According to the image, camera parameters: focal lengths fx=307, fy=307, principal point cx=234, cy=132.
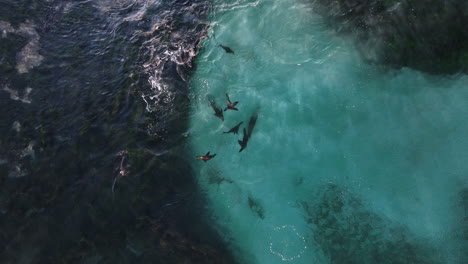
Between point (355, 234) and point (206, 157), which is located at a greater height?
point (206, 157)

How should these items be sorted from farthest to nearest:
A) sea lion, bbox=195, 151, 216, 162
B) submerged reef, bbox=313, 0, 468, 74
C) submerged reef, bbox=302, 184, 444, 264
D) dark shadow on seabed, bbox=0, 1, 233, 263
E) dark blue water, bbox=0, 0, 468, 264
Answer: sea lion, bbox=195, 151, 216, 162 → dark shadow on seabed, bbox=0, 1, 233, 263 → submerged reef, bbox=313, 0, 468, 74 → dark blue water, bbox=0, 0, 468, 264 → submerged reef, bbox=302, 184, 444, 264

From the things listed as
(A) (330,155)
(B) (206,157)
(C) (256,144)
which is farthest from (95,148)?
(A) (330,155)

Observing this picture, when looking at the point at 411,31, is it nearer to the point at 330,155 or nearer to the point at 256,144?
the point at 330,155

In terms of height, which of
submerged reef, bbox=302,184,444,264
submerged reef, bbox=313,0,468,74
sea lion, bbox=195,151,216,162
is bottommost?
submerged reef, bbox=302,184,444,264

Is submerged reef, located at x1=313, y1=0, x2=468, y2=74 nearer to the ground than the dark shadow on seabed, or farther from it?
farther from it

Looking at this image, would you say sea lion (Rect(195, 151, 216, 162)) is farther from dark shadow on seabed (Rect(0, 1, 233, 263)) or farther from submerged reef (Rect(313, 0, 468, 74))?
submerged reef (Rect(313, 0, 468, 74))

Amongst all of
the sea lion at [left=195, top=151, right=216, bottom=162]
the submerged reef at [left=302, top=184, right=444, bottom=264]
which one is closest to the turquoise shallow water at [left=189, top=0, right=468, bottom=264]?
the submerged reef at [left=302, top=184, right=444, bottom=264]

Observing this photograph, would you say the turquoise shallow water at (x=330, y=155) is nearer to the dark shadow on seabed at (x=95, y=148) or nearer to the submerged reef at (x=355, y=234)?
the submerged reef at (x=355, y=234)
